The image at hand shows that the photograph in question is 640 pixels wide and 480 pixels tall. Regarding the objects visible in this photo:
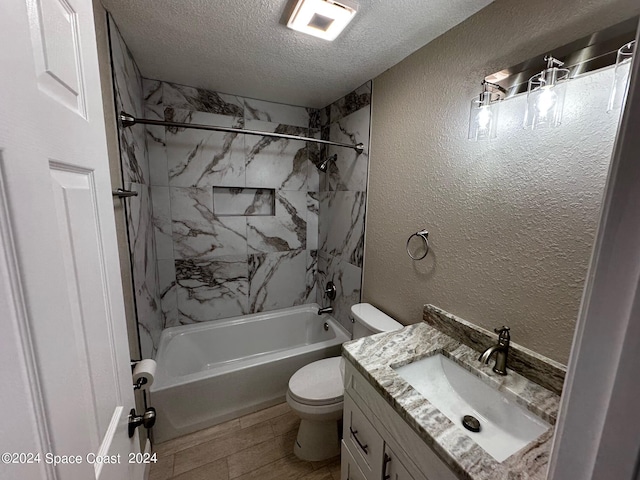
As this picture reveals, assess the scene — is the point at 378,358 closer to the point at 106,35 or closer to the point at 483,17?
the point at 483,17

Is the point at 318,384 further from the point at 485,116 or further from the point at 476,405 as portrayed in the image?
the point at 485,116

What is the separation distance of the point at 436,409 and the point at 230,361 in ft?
6.70

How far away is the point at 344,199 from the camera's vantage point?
2.22 metres

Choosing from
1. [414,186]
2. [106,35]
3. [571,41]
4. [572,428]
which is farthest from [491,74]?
[106,35]

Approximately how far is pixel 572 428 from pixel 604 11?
120cm

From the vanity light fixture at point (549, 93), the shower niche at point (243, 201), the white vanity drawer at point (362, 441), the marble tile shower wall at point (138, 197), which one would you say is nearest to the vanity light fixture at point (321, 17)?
the vanity light fixture at point (549, 93)

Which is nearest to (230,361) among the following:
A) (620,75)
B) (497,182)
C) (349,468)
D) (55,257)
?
(349,468)

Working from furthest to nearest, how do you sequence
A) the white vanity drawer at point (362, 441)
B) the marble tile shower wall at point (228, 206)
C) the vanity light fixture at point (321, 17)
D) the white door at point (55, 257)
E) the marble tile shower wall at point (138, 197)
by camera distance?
1. the marble tile shower wall at point (228, 206)
2. the marble tile shower wall at point (138, 197)
3. the vanity light fixture at point (321, 17)
4. the white vanity drawer at point (362, 441)
5. the white door at point (55, 257)

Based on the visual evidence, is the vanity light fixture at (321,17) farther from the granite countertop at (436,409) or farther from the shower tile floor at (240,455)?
the shower tile floor at (240,455)

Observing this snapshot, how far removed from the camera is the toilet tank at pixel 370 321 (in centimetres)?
160

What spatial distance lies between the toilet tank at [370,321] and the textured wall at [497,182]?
98 millimetres

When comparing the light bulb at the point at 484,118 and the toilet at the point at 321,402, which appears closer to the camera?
the light bulb at the point at 484,118

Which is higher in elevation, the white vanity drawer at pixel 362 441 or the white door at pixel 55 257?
the white door at pixel 55 257

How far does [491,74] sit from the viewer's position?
3.57ft
